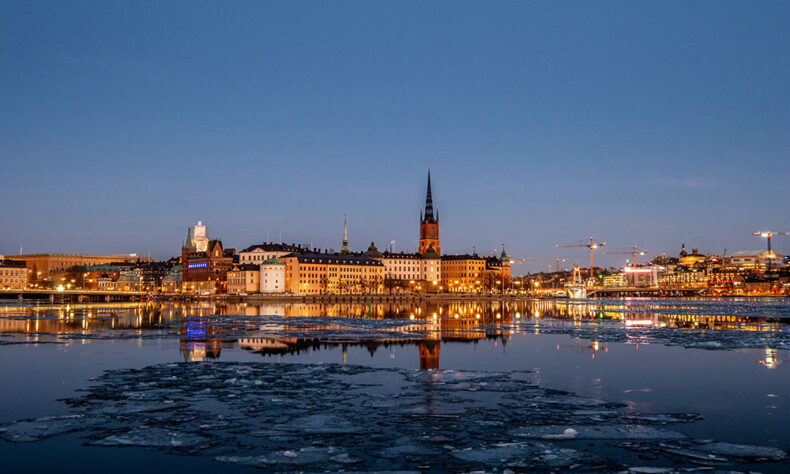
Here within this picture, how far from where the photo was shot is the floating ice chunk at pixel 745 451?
12.5 metres

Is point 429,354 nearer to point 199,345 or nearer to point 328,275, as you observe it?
point 199,345

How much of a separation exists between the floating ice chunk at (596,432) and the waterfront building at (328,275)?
457 feet

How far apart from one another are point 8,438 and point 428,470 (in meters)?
8.76

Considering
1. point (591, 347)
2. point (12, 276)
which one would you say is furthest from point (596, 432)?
point (12, 276)

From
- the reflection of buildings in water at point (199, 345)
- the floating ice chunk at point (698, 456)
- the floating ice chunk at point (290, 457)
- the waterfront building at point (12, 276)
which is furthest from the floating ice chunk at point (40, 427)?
the waterfront building at point (12, 276)

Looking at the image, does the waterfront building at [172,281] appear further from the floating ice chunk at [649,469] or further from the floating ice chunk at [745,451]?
the floating ice chunk at [649,469]

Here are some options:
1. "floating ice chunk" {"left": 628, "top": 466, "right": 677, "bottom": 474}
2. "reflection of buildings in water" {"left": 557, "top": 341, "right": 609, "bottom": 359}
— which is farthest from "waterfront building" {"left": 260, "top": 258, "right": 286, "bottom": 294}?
"floating ice chunk" {"left": 628, "top": 466, "right": 677, "bottom": 474}

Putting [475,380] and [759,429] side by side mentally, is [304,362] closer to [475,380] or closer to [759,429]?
[475,380]

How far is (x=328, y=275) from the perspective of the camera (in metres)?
160

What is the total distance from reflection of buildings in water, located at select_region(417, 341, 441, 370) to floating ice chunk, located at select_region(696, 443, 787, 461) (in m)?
13.0

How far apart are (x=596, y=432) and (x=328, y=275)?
148 meters

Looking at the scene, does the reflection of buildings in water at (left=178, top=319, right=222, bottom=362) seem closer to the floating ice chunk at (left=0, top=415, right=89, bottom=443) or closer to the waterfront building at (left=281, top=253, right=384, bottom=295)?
the floating ice chunk at (left=0, top=415, right=89, bottom=443)

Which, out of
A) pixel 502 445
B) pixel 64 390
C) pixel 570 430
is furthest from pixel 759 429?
pixel 64 390

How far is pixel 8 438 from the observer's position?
1377 centimetres
